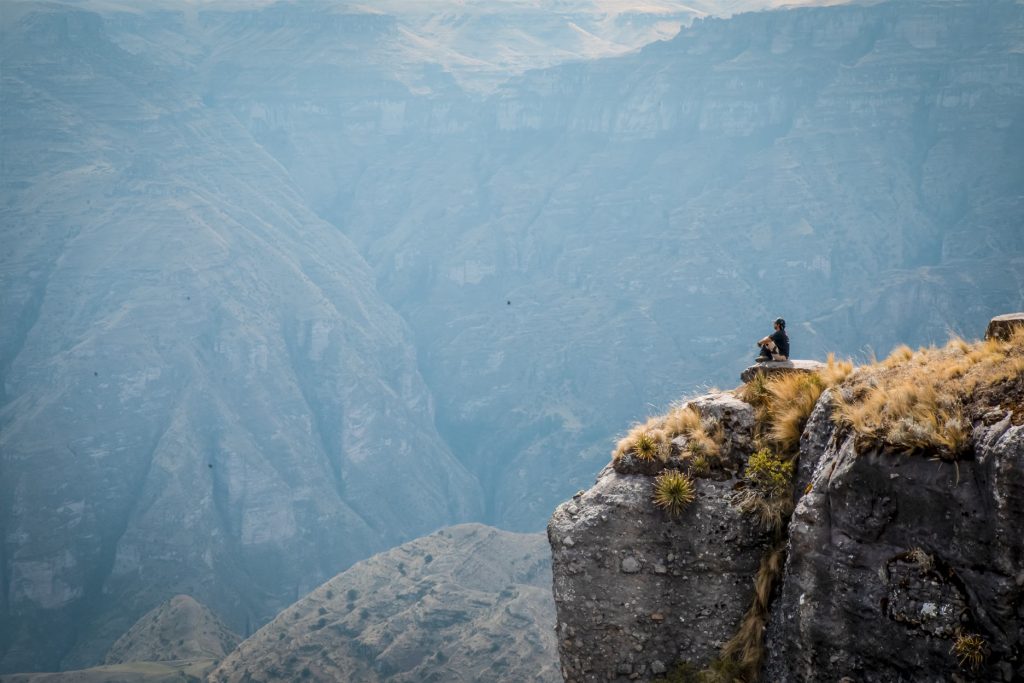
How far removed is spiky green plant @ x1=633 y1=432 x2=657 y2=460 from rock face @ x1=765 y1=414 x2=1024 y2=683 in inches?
119

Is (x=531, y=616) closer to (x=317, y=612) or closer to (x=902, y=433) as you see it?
(x=317, y=612)

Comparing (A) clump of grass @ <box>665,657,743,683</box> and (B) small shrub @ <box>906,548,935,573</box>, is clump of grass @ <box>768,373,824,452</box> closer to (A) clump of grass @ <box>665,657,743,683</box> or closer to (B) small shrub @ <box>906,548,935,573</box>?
(B) small shrub @ <box>906,548,935,573</box>

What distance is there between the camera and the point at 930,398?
14508mm

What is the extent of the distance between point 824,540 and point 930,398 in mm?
2496

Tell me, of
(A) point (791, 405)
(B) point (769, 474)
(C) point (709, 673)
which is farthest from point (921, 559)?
(A) point (791, 405)

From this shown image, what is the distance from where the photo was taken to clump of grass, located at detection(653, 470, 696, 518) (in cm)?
1697

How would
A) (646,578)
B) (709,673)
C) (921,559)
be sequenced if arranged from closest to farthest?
(921,559), (709,673), (646,578)

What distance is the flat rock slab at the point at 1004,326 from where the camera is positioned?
16344mm

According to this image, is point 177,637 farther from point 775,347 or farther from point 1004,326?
point 1004,326

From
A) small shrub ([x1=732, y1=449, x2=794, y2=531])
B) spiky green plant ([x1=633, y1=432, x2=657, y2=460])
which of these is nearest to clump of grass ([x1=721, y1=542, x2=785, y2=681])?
small shrub ([x1=732, y1=449, x2=794, y2=531])

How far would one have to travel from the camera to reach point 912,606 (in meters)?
13.7

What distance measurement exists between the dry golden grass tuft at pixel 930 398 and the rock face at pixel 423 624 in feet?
289

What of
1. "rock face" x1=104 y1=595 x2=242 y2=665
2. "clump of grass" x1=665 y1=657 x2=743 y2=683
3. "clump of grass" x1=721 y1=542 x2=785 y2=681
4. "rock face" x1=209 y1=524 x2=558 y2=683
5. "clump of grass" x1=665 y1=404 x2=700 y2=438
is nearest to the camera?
"clump of grass" x1=721 y1=542 x2=785 y2=681

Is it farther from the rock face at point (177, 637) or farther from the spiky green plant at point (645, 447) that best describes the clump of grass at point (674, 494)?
the rock face at point (177, 637)
